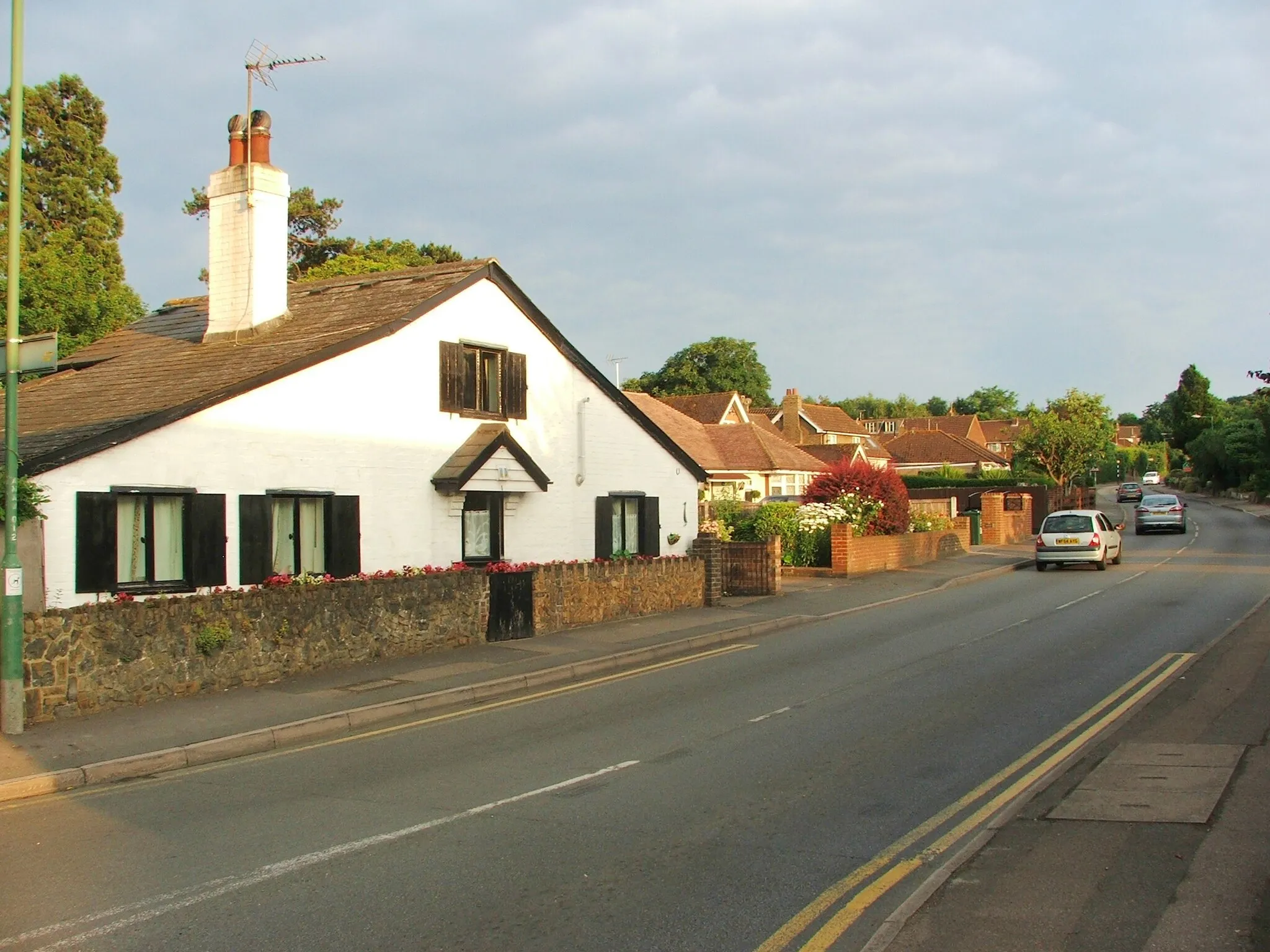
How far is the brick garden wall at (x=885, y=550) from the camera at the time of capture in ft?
98.9

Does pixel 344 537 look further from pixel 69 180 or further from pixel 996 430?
pixel 996 430

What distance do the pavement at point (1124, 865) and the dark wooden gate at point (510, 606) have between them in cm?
1030

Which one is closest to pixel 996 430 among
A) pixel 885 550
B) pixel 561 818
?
pixel 885 550

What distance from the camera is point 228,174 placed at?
18797 mm

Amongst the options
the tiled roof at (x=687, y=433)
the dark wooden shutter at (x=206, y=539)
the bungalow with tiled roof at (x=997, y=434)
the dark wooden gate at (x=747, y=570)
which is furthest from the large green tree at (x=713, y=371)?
the dark wooden shutter at (x=206, y=539)

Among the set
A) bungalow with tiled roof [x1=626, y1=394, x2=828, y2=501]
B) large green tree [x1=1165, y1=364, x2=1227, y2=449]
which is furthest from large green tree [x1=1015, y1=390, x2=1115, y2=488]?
large green tree [x1=1165, y1=364, x2=1227, y2=449]

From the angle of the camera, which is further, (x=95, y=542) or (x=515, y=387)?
(x=515, y=387)

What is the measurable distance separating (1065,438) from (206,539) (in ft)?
180

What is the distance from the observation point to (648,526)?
2378cm

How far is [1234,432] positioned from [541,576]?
2728 inches

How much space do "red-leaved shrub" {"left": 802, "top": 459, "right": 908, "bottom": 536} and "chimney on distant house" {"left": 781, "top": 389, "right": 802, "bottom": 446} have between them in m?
41.8

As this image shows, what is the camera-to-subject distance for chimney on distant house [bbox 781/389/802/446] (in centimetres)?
7544

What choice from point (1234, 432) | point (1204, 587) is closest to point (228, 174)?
point (1204, 587)

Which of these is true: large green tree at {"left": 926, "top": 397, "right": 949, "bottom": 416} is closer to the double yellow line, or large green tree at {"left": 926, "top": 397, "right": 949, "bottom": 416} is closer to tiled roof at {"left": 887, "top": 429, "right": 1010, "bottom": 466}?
tiled roof at {"left": 887, "top": 429, "right": 1010, "bottom": 466}
